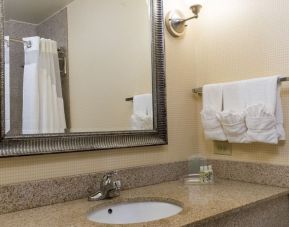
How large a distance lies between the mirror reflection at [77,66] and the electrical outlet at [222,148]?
39cm

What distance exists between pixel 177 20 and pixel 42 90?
0.81m

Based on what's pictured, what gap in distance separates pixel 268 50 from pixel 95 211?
1020mm

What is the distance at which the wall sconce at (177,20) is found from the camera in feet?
5.13

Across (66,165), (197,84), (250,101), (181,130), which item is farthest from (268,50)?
(66,165)

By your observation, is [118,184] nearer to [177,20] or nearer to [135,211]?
[135,211]

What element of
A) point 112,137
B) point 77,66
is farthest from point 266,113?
point 77,66

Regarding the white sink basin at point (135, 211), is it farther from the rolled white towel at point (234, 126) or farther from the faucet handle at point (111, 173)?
the rolled white towel at point (234, 126)

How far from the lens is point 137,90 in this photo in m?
1.46

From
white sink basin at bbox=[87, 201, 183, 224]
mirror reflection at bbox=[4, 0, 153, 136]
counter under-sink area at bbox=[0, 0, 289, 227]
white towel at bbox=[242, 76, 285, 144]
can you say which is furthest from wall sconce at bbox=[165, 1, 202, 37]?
white sink basin at bbox=[87, 201, 183, 224]

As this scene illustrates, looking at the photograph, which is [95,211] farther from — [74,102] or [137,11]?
[137,11]

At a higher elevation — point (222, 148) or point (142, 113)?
point (142, 113)

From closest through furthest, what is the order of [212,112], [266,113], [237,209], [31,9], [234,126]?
[237,209], [31,9], [266,113], [234,126], [212,112]

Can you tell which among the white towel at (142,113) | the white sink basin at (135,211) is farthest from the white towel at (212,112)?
the white sink basin at (135,211)

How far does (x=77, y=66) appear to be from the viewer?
1288mm
